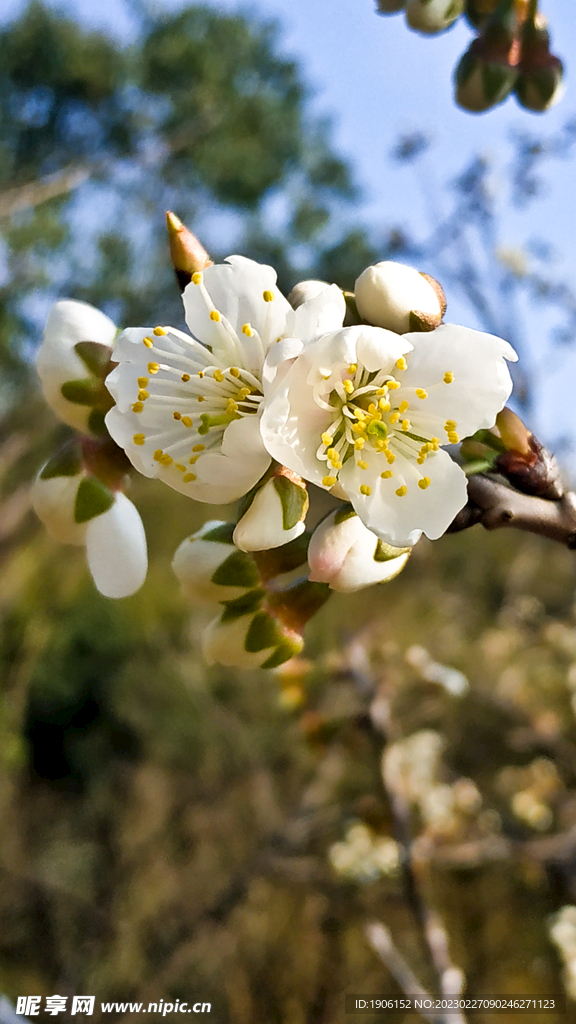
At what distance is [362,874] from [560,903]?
5.19 feet

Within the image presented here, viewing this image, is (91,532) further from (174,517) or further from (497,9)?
(174,517)

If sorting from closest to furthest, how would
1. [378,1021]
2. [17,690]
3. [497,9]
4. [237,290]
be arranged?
[237,290]
[497,9]
[378,1021]
[17,690]

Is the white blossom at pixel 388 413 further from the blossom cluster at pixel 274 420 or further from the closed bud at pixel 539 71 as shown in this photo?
the closed bud at pixel 539 71

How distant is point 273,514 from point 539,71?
59cm

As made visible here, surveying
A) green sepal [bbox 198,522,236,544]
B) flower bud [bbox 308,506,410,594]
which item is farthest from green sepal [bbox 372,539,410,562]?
green sepal [bbox 198,522,236,544]

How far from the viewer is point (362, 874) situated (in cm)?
153

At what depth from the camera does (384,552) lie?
33 centimetres

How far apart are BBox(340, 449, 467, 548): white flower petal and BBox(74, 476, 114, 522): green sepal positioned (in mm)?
157

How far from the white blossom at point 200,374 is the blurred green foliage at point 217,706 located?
724 mm

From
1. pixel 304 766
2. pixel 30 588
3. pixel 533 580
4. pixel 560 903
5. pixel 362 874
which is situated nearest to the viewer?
pixel 362 874

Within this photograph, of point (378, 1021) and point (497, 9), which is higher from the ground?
point (497, 9)

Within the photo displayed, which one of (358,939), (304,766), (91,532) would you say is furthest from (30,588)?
(91,532)

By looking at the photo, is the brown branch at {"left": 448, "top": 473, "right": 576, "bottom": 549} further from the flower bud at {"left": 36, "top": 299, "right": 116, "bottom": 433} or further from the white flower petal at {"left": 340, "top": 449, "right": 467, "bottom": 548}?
the flower bud at {"left": 36, "top": 299, "right": 116, "bottom": 433}

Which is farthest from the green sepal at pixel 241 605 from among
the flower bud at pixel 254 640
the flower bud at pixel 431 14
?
the flower bud at pixel 431 14
